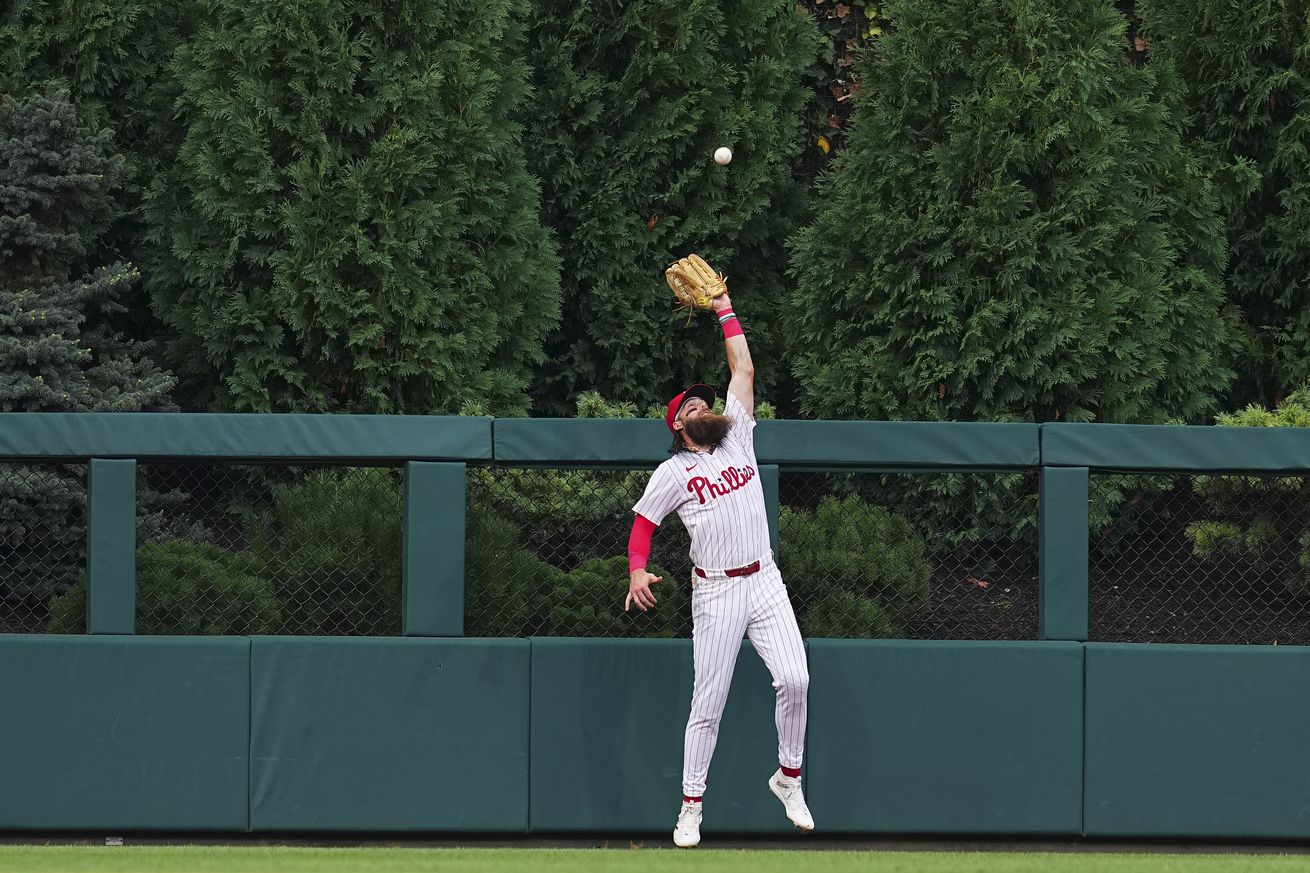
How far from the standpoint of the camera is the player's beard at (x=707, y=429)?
512 centimetres

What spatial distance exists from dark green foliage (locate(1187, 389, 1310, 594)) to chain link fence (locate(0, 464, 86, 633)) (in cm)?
564

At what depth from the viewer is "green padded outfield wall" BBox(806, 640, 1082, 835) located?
214 inches

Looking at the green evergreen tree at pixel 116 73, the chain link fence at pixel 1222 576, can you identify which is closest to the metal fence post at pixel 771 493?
the chain link fence at pixel 1222 576

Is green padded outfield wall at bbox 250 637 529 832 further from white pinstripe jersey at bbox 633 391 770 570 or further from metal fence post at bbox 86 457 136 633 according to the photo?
white pinstripe jersey at bbox 633 391 770 570

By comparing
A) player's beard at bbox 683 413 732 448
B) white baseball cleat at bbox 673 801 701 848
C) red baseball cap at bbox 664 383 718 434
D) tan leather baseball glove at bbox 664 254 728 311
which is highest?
tan leather baseball glove at bbox 664 254 728 311

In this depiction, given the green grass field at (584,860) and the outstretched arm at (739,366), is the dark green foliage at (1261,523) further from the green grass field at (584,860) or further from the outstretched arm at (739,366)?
the outstretched arm at (739,366)

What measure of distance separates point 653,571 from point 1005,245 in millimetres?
3205

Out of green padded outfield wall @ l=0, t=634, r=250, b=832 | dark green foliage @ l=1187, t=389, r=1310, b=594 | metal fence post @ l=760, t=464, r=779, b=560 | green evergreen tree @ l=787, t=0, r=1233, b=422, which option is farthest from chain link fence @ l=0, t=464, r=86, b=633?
dark green foliage @ l=1187, t=389, r=1310, b=594

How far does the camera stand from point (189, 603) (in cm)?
564

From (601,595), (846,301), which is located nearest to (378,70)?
(846,301)

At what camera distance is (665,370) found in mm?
9125

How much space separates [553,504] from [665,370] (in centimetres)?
318

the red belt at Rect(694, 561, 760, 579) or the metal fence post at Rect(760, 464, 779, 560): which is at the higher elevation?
the metal fence post at Rect(760, 464, 779, 560)

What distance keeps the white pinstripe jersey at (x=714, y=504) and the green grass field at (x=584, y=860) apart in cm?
110
